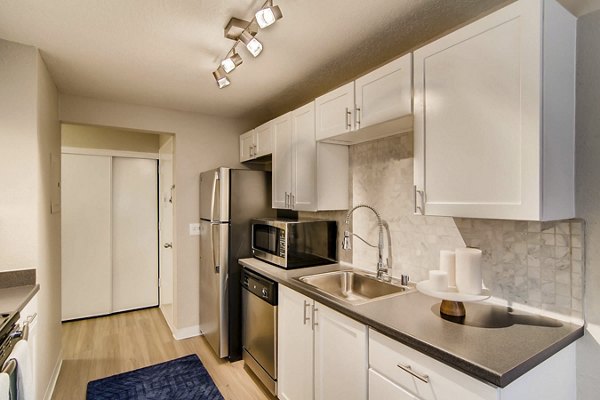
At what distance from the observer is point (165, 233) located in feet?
13.7

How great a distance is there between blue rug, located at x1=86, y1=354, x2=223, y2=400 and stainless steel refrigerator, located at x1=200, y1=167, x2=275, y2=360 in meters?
0.31

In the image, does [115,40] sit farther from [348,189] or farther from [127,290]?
[127,290]

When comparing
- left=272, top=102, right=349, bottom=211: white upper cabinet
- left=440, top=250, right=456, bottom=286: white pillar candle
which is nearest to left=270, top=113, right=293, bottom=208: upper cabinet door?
left=272, top=102, right=349, bottom=211: white upper cabinet

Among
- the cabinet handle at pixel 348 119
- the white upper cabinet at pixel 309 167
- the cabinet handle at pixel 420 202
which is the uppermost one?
the cabinet handle at pixel 348 119

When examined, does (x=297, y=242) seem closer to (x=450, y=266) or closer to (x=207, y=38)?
(x=450, y=266)

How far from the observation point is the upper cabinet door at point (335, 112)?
1944 mm

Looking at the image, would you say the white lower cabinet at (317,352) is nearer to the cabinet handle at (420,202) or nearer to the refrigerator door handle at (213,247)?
the cabinet handle at (420,202)

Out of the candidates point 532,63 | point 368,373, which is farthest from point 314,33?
point 368,373

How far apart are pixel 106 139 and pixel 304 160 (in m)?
2.96

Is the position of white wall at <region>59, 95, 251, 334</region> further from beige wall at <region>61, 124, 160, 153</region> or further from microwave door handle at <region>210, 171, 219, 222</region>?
beige wall at <region>61, 124, 160, 153</region>

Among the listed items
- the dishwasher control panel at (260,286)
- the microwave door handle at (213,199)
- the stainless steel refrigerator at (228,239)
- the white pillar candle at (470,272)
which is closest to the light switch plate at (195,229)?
the stainless steel refrigerator at (228,239)

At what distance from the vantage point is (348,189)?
2.46 meters

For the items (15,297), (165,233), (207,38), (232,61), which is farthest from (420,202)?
(165,233)

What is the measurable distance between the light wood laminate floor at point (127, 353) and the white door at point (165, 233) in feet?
0.94
